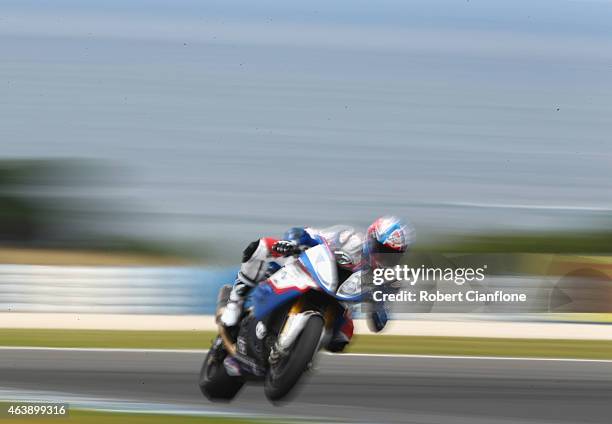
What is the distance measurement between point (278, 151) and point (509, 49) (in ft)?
21.1

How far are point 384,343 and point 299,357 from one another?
5.70m

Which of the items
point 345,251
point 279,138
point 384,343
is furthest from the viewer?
point 279,138

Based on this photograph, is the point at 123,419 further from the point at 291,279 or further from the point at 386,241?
the point at 386,241

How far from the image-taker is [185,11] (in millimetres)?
23797

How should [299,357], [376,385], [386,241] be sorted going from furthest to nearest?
[376,385], [386,241], [299,357]

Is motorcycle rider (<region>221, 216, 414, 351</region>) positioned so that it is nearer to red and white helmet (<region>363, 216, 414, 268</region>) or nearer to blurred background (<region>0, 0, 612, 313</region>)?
red and white helmet (<region>363, 216, 414, 268</region>)

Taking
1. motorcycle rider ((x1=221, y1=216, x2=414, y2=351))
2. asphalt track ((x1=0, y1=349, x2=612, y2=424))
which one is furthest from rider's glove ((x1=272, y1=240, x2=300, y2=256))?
asphalt track ((x1=0, y1=349, x2=612, y2=424))

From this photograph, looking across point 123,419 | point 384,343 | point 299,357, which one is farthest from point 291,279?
point 384,343

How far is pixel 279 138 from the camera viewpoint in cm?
1927

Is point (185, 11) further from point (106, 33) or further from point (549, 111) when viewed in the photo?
point (549, 111)

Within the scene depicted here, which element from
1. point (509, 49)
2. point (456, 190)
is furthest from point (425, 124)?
point (509, 49)

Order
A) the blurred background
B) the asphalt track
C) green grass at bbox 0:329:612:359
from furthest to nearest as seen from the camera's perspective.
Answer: the blurred background < green grass at bbox 0:329:612:359 < the asphalt track

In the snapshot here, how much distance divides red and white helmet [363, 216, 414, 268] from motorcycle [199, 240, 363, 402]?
0.56 feet

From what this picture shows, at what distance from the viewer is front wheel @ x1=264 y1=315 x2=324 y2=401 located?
5.31m
